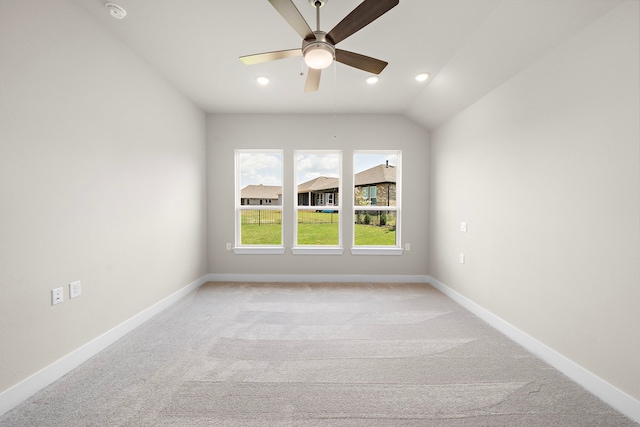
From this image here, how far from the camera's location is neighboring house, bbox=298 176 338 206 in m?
4.37

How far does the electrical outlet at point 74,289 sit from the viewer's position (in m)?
1.97

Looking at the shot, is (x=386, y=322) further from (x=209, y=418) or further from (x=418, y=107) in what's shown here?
(x=418, y=107)

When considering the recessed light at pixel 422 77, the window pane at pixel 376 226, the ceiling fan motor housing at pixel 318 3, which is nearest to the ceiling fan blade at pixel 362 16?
the ceiling fan motor housing at pixel 318 3

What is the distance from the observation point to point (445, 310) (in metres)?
3.12

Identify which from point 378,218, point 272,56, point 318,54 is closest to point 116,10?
point 272,56

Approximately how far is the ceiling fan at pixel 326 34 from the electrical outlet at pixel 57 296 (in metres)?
2.23

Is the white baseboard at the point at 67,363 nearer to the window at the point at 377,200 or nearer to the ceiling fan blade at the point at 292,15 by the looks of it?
the ceiling fan blade at the point at 292,15

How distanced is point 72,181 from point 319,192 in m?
3.06

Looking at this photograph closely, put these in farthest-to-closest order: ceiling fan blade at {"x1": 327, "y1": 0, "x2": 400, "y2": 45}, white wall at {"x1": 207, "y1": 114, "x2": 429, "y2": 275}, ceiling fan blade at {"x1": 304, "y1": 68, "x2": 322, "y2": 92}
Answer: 1. white wall at {"x1": 207, "y1": 114, "x2": 429, "y2": 275}
2. ceiling fan blade at {"x1": 304, "y1": 68, "x2": 322, "y2": 92}
3. ceiling fan blade at {"x1": 327, "y1": 0, "x2": 400, "y2": 45}

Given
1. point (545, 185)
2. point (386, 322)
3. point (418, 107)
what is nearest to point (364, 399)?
point (386, 322)

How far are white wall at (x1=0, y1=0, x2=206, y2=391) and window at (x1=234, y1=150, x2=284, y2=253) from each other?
4.42ft

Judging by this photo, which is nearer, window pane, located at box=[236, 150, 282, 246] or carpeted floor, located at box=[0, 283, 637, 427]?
carpeted floor, located at box=[0, 283, 637, 427]

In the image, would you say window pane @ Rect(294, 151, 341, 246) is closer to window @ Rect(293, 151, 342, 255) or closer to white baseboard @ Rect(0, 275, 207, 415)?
window @ Rect(293, 151, 342, 255)

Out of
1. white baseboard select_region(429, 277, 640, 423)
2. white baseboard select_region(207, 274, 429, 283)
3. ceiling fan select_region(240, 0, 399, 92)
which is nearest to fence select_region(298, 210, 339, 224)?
white baseboard select_region(207, 274, 429, 283)
